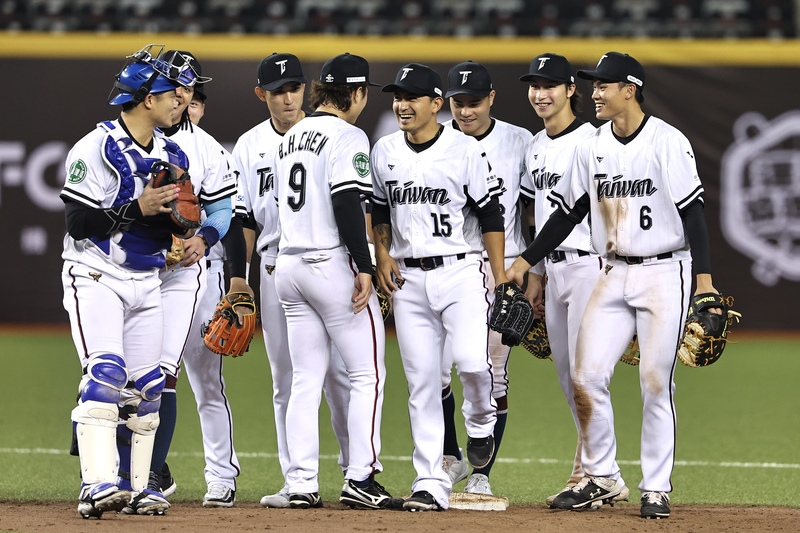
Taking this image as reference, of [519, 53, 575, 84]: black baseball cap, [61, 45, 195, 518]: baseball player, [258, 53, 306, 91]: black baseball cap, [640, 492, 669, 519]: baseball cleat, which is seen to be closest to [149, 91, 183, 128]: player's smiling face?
[61, 45, 195, 518]: baseball player

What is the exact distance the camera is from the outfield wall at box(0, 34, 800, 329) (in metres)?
14.2

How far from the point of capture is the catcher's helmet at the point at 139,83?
5.10 metres

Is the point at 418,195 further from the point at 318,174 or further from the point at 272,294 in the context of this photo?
the point at 272,294

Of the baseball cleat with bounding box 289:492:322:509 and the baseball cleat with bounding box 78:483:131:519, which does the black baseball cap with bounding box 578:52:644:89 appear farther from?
the baseball cleat with bounding box 78:483:131:519

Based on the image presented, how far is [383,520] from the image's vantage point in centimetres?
511

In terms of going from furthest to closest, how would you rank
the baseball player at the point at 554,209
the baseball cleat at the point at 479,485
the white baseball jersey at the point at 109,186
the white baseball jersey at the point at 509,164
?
the white baseball jersey at the point at 509,164, the baseball player at the point at 554,209, the baseball cleat at the point at 479,485, the white baseball jersey at the point at 109,186

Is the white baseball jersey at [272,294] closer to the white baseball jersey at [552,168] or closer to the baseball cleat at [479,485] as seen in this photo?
the baseball cleat at [479,485]

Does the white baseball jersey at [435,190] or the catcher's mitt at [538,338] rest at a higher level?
the white baseball jersey at [435,190]

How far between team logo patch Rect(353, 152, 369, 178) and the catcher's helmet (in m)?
0.94

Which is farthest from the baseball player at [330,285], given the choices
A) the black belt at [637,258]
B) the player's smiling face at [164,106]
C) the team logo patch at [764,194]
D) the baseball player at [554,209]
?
the team logo patch at [764,194]

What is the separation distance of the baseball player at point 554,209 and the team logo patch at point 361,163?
112 centimetres

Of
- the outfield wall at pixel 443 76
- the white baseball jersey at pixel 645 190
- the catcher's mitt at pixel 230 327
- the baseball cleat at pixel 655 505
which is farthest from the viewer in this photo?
the outfield wall at pixel 443 76

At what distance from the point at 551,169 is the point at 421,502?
1.94 meters

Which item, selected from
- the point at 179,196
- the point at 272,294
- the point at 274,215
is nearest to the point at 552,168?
the point at 274,215
